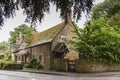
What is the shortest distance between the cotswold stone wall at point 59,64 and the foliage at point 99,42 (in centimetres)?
343

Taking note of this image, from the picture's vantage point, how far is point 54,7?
10.8 feet

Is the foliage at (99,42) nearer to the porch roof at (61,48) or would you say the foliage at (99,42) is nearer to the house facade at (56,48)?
the house facade at (56,48)

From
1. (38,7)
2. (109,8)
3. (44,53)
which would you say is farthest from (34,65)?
(38,7)

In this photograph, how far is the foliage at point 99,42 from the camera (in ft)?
124

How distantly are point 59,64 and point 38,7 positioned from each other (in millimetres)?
39997

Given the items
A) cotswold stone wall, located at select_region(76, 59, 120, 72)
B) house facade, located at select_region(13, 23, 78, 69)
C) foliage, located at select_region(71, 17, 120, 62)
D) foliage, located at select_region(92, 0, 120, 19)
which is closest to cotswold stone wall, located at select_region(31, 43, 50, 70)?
house facade, located at select_region(13, 23, 78, 69)

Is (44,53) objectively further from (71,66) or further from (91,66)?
(91,66)

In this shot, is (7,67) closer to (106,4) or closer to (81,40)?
(81,40)

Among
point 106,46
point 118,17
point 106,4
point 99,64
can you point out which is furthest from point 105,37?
point 106,4

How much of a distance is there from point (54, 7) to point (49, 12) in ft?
0.27

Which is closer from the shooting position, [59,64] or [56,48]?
[59,64]

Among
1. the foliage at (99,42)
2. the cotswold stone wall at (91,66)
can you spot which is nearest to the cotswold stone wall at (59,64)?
the cotswold stone wall at (91,66)

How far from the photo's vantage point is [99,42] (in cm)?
3866

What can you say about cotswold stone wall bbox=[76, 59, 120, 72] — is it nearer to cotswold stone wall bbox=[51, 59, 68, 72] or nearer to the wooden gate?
the wooden gate
